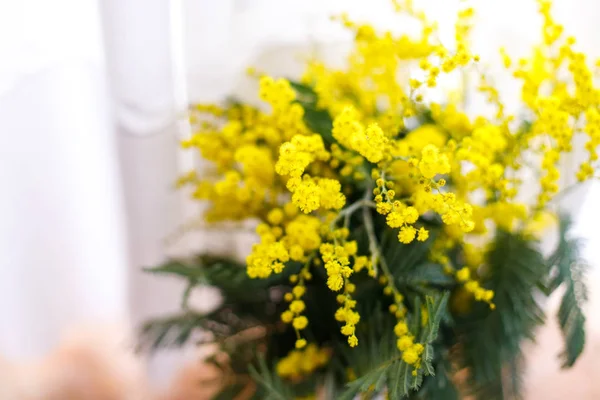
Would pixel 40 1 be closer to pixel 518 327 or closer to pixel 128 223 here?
pixel 128 223

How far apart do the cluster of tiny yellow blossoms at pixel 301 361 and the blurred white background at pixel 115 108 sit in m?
0.38

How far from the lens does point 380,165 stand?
46 cm

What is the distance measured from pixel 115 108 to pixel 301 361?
0.49m

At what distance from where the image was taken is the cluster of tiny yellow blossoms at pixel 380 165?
1.44 ft

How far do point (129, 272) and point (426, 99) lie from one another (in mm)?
561

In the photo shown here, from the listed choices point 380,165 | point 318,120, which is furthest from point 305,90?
point 380,165

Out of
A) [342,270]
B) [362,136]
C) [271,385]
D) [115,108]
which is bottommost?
[271,385]

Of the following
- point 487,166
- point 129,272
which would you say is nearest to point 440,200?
point 487,166

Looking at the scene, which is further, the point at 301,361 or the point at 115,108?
the point at 115,108

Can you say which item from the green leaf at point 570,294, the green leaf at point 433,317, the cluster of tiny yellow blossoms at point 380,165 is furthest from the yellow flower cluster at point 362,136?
the green leaf at point 570,294

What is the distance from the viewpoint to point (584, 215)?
0.77 metres

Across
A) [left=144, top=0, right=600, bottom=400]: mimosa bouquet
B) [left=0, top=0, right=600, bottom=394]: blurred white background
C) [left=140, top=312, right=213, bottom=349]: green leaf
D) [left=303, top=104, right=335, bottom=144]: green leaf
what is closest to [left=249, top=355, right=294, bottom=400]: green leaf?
[left=144, top=0, right=600, bottom=400]: mimosa bouquet

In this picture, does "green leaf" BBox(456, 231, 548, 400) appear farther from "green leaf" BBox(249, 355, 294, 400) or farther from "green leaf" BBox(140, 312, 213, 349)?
→ "green leaf" BBox(140, 312, 213, 349)

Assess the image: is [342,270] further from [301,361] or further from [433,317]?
[301,361]
